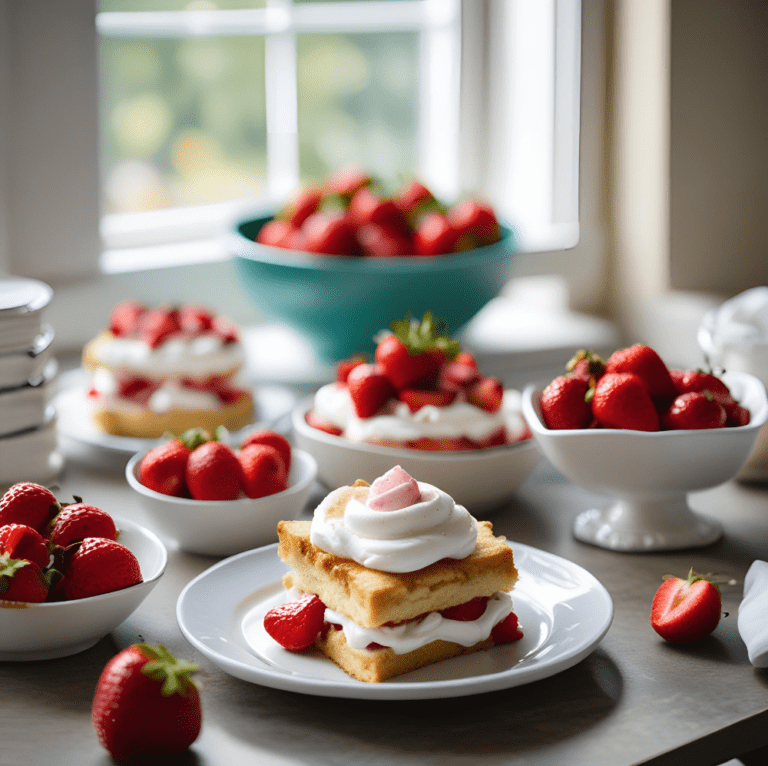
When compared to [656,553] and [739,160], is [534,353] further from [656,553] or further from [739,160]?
[656,553]

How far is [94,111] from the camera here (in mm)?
1947

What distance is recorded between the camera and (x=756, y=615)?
103cm

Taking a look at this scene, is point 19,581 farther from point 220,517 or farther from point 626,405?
point 626,405

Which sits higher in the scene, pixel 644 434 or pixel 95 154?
pixel 95 154

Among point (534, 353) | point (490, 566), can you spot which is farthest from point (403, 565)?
point (534, 353)

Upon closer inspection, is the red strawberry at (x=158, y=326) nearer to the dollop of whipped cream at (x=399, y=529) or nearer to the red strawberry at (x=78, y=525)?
the red strawberry at (x=78, y=525)

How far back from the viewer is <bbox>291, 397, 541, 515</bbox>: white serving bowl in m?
1.33

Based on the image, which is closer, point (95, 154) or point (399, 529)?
point (399, 529)

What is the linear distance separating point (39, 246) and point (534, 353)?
93 cm

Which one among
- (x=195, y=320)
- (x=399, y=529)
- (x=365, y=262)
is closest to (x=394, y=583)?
(x=399, y=529)

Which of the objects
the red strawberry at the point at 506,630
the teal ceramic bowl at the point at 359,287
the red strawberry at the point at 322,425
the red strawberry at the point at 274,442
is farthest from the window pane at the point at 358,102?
the red strawberry at the point at 506,630

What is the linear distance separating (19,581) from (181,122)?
58.3 inches

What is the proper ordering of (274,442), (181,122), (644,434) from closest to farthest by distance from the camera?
(644,434)
(274,442)
(181,122)

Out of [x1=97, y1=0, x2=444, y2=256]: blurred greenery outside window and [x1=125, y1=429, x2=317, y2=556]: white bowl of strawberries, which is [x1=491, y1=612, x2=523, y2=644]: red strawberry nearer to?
[x1=125, y1=429, x2=317, y2=556]: white bowl of strawberries
